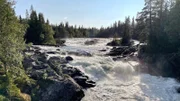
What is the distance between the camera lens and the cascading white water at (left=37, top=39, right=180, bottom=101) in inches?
792

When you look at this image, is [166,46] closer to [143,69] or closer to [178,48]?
[178,48]

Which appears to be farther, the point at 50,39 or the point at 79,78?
the point at 50,39

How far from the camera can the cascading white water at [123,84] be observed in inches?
792

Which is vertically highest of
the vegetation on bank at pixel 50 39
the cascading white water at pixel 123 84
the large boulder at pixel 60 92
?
the vegetation on bank at pixel 50 39

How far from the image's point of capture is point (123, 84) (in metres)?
23.8

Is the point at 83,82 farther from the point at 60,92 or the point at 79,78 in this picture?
the point at 60,92

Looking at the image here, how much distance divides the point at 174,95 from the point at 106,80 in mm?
7621

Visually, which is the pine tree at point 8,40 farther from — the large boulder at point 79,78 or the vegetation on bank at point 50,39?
the large boulder at point 79,78

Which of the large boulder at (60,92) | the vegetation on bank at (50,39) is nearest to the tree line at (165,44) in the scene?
the vegetation on bank at (50,39)

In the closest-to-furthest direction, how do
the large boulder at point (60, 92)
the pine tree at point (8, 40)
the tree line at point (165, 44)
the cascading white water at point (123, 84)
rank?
the pine tree at point (8, 40) → the large boulder at point (60, 92) → the cascading white water at point (123, 84) → the tree line at point (165, 44)

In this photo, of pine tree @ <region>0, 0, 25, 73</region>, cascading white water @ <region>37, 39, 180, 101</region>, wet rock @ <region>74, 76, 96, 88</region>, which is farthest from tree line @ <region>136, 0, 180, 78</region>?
pine tree @ <region>0, 0, 25, 73</region>

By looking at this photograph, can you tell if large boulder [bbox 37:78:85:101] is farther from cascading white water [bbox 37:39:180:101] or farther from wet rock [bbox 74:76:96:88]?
wet rock [bbox 74:76:96:88]

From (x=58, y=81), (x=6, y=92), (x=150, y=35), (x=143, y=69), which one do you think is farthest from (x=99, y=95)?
(x=150, y=35)

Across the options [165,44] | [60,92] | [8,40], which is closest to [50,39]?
[165,44]
